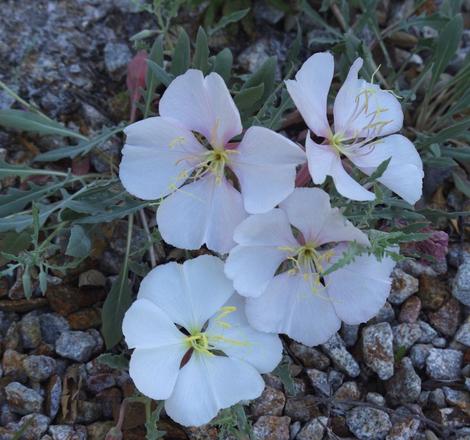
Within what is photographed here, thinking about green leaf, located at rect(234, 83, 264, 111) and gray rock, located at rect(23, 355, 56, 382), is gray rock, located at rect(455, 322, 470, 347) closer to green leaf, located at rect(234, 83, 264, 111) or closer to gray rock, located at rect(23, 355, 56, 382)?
green leaf, located at rect(234, 83, 264, 111)

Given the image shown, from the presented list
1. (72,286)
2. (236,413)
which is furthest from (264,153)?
(72,286)

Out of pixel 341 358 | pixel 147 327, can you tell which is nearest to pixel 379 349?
pixel 341 358

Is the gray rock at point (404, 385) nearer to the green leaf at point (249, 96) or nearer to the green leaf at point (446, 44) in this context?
the green leaf at point (249, 96)

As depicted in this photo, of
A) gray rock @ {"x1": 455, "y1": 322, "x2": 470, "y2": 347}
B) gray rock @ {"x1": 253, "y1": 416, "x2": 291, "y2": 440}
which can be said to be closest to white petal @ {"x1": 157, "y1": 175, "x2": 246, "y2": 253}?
gray rock @ {"x1": 253, "y1": 416, "x2": 291, "y2": 440}

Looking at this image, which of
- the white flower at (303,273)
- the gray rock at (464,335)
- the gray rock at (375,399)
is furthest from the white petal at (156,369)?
the gray rock at (464,335)

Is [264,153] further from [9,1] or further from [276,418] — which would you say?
[9,1]

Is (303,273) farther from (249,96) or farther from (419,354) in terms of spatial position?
(419,354)
